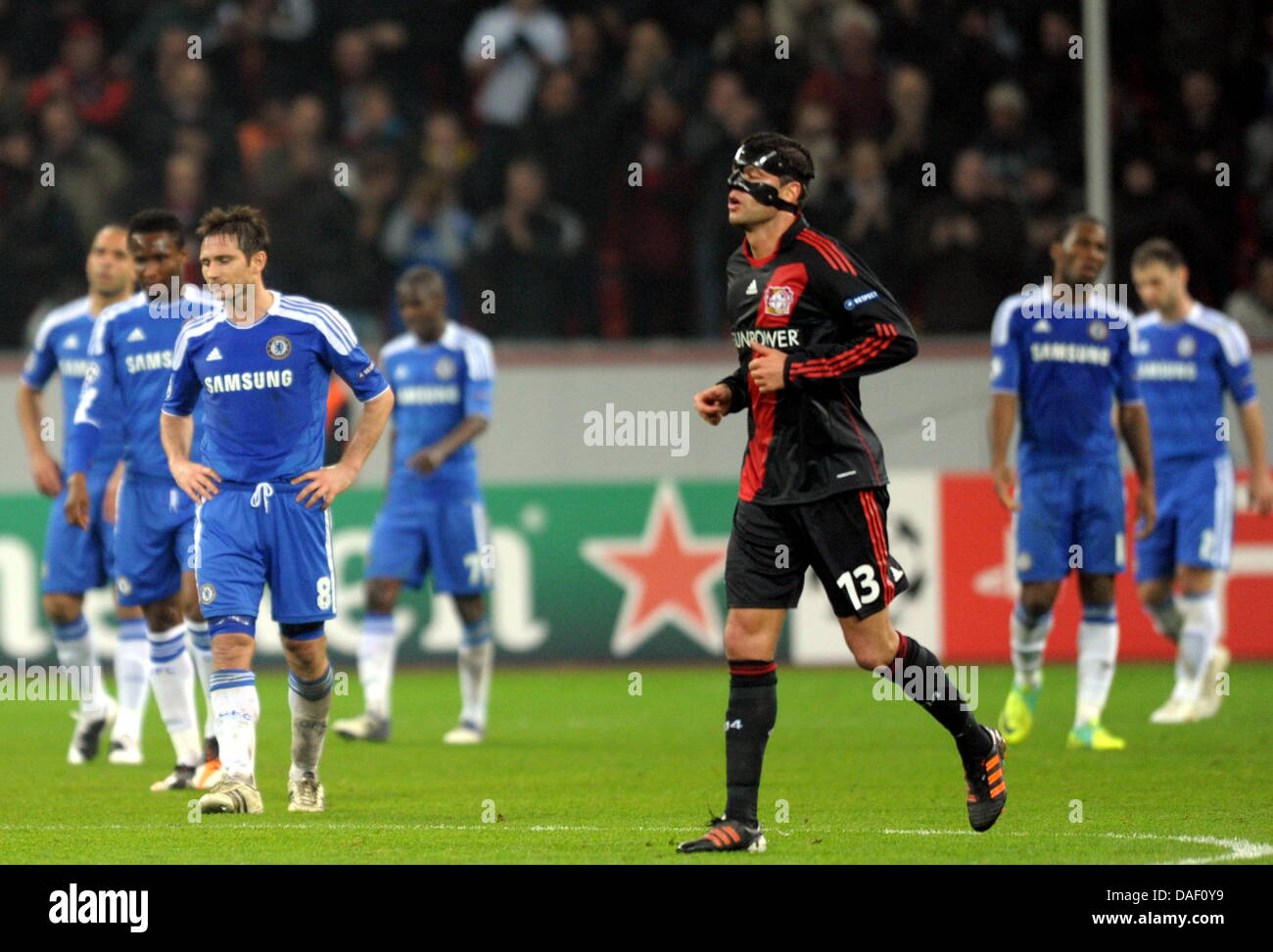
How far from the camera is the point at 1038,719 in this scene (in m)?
12.1

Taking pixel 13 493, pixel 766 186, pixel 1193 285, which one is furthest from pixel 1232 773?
pixel 13 493

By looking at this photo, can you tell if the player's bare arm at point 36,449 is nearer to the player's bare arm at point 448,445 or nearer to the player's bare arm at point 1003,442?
the player's bare arm at point 448,445

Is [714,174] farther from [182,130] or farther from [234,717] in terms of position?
[234,717]

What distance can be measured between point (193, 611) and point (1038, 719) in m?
5.12

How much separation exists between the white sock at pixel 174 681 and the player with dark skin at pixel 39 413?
0.27 m

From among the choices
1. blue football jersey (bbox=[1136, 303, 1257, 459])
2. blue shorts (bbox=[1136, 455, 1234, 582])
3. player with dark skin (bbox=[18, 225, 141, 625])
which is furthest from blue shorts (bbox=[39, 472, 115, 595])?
blue football jersey (bbox=[1136, 303, 1257, 459])

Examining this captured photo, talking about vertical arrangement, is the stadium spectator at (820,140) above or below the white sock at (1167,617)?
above

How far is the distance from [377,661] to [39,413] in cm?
225

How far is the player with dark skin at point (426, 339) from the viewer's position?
1149cm

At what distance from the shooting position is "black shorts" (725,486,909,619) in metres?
7.03

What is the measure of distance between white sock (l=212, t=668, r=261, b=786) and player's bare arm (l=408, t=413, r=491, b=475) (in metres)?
3.38

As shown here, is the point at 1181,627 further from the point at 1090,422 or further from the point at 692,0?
the point at 692,0

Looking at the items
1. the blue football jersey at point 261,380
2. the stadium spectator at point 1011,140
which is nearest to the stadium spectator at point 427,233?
the stadium spectator at point 1011,140

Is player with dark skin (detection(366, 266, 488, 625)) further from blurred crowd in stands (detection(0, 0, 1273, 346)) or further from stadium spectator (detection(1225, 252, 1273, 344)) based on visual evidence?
stadium spectator (detection(1225, 252, 1273, 344))
